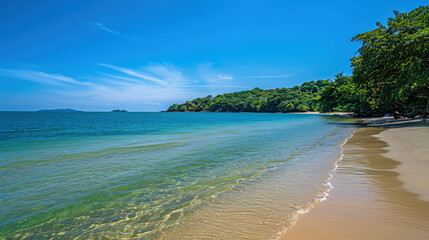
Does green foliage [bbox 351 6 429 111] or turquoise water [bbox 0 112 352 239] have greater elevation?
green foliage [bbox 351 6 429 111]

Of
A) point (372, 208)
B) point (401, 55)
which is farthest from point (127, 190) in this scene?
point (401, 55)

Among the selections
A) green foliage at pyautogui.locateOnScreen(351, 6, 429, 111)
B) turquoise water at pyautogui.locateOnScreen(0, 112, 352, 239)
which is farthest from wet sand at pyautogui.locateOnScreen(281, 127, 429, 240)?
green foliage at pyautogui.locateOnScreen(351, 6, 429, 111)

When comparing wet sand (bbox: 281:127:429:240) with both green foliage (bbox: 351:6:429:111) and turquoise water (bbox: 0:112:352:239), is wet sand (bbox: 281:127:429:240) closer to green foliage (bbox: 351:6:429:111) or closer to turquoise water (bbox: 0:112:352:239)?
turquoise water (bbox: 0:112:352:239)

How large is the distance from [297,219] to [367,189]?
2568mm

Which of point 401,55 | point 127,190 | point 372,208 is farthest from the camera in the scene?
point 401,55

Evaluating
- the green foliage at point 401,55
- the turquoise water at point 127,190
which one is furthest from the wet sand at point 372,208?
the green foliage at point 401,55

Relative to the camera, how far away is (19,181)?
682 cm

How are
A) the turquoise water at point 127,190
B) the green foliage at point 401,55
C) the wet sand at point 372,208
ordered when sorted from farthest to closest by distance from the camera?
the green foliage at point 401,55, the turquoise water at point 127,190, the wet sand at point 372,208

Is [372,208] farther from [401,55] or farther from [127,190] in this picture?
[401,55]

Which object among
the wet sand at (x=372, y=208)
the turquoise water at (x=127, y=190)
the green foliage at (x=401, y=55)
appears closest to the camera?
the wet sand at (x=372, y=208)

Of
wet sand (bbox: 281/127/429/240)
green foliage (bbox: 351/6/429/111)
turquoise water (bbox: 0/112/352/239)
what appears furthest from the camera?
green foliage (bbox: 351/6/429/111)

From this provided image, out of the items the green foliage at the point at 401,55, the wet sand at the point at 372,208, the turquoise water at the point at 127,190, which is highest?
the green foliage at the point at 401,55

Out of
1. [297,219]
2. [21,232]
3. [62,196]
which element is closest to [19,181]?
[62,196]

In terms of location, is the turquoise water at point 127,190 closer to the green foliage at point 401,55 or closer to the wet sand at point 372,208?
the wet sand at point 372,208
